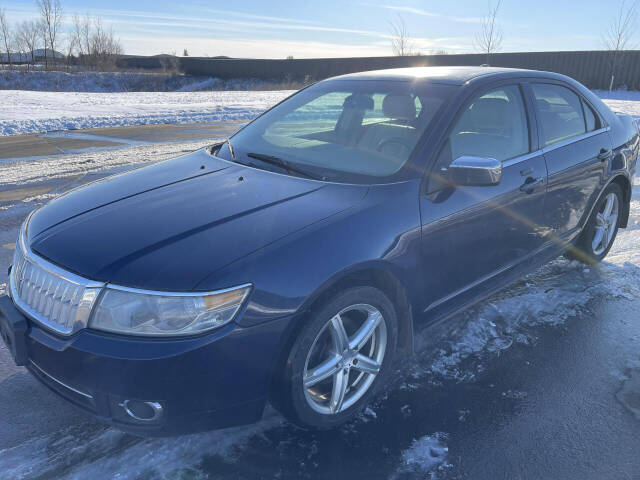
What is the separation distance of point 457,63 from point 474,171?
34615 millimetres

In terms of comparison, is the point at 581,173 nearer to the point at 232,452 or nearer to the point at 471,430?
the point at 471,430

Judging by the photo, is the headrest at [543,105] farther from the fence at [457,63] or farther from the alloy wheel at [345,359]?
the fence at [457,63]

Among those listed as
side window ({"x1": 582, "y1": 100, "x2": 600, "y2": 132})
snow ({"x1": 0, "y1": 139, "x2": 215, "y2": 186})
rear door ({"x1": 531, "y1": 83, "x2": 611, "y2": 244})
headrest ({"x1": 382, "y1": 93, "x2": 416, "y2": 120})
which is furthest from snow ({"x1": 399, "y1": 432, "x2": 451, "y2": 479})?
snow ({"x1": 0, "y1": 139, "x2": 215, "y2": 186})

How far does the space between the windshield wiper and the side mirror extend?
0.73 metres

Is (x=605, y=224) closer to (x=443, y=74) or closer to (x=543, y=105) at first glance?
(x=543, y=105)

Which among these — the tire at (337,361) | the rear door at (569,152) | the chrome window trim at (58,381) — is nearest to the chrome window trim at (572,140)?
the rear door at (569,152)

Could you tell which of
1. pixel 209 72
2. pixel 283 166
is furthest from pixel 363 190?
pixel 209 72

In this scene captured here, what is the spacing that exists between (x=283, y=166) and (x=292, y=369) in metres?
1.28

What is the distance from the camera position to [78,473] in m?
2.16

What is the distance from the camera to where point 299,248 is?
2178 mm

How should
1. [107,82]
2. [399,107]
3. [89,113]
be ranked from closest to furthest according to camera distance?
1. [399,107]
2. [89,113]
3. [107,82]

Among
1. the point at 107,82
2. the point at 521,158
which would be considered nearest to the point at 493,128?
the point at 521,158

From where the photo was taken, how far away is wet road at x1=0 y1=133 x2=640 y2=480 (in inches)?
88.4

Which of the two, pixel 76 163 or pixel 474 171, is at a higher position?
pixel 474 171
